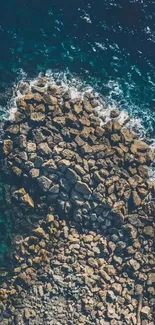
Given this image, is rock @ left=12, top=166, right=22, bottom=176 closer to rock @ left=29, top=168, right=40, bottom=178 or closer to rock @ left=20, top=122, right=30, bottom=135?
rock @ left=29, top=168, right=40, bottom=178

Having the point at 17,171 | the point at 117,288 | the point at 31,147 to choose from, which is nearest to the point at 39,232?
the point at 17,171

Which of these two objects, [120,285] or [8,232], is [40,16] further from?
[120,285]

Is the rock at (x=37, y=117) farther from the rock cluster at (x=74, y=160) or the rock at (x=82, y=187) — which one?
the rock at (x=82, y=187)

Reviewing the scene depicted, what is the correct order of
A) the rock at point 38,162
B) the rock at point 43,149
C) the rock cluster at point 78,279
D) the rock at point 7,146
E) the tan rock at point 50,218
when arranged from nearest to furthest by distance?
the rock cluster at point 78,279, the tan rock at point 50,218, the rock at point 38,162, the rock at point 43,149, the rock at point 7,146

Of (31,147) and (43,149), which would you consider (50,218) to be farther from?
(31,147)

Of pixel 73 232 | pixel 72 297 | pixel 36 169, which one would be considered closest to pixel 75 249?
pixel 73 232

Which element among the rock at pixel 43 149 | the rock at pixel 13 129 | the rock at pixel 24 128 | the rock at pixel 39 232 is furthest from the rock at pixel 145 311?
the rock at pixel 13 129

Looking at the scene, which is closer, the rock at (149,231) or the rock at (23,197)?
the rock at (23,197)
